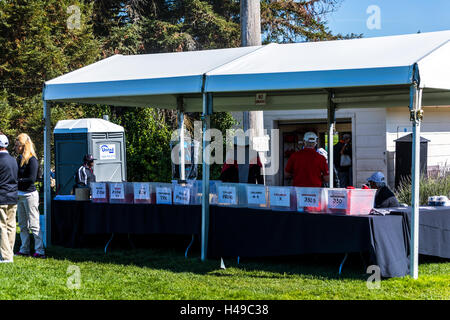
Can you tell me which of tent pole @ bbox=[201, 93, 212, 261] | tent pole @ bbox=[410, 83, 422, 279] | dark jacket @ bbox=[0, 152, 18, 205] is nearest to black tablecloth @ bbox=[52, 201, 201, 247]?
tent pole @ bbox=[201, 93, 212, 261]

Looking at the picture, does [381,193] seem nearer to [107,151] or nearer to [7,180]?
[7,180]

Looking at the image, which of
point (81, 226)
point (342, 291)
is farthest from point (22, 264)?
point (342, 291)

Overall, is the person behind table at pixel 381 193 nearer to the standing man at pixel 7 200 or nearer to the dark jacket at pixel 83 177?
the standing man at pixel 7 200

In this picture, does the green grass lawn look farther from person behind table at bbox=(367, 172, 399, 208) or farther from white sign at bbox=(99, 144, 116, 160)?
white sign at bbox=(99, 144, 116, 160)

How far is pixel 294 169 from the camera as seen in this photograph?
855 centimetres

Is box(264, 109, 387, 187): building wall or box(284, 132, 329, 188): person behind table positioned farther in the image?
box(264, 109, 387, 187): building wall

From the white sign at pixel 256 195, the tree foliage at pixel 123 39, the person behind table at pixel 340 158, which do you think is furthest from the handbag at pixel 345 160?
the white sign at pixel 256 195

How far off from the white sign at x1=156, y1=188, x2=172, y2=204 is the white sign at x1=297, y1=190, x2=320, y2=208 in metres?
2.00

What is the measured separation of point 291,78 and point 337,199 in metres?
1.50


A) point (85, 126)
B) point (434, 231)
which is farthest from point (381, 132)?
point (434, 231)

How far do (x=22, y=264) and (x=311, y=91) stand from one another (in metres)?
5.13

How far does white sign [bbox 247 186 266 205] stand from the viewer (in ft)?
26.5

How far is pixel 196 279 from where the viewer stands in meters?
7.36
